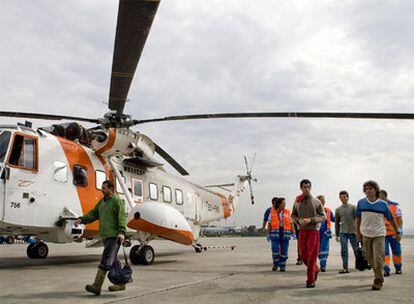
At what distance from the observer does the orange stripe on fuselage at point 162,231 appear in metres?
9.72

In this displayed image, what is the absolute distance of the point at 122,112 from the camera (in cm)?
1052

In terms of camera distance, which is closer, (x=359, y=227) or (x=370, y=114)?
(x=359, y=227)

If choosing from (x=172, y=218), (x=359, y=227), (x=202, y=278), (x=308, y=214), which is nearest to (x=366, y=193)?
(x=359, y=227)

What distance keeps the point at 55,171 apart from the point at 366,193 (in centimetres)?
702

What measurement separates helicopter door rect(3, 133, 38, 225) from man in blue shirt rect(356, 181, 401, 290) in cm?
690

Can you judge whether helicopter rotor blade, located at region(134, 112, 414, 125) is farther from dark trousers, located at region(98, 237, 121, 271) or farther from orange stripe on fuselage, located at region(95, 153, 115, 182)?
dark trousers, located at region(98, 237, 121, 271)

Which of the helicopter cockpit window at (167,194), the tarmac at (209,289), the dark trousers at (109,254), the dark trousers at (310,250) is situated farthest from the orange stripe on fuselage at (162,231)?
the dark trousers at (310,250)

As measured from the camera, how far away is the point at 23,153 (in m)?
9.16

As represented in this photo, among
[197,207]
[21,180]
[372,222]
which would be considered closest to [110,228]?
[21,180]

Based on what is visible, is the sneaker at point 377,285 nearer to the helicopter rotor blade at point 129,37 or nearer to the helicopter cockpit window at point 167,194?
the helicopter rotor blade at point 129,37

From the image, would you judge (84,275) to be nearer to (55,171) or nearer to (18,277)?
(18,277)

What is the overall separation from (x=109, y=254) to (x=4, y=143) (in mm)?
4626

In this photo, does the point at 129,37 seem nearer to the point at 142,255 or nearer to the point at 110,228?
the point at 110,228

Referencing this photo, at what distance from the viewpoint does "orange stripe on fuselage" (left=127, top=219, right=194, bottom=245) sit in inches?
383
